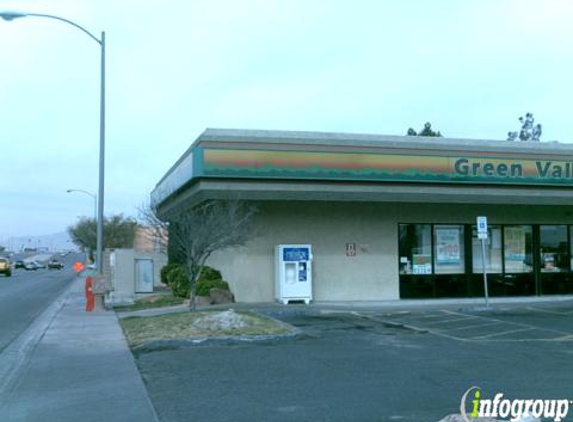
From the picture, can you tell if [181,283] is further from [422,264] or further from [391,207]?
[422,264]

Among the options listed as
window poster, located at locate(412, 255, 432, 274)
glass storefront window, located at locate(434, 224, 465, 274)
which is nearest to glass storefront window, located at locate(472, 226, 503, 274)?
glass storefront window, located at locate(434, 224, 465, 274)

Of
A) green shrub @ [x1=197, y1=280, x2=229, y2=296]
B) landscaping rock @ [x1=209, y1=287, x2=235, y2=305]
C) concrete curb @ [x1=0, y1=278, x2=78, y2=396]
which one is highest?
green shrub @ [x1=197, y1=280, x2=229, y2=296]

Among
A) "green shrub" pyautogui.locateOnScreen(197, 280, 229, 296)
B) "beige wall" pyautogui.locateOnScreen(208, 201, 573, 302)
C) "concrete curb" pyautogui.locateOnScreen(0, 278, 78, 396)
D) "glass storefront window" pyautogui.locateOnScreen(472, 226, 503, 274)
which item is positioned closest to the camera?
"concrete curb" pyautogui.locateOnScreen(0, 278, 78, 396)

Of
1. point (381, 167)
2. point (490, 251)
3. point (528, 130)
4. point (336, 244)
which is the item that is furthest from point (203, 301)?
point (528, 130)

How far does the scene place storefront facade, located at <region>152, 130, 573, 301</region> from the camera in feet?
72.8

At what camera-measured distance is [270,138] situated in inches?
873

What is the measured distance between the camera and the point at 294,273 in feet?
77.3

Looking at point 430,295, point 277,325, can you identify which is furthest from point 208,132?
point 430,295

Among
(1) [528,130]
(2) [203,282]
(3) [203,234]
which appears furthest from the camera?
(1) [528,130]

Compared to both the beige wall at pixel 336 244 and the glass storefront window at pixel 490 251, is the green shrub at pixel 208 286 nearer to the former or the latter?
the beige wall at pixel 336 244

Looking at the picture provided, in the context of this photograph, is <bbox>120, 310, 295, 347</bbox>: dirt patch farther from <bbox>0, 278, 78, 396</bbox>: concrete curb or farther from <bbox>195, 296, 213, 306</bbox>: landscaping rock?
<bbox>195, 296, 213, 306</bbox>: landscaping rock

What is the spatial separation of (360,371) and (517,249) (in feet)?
57.8

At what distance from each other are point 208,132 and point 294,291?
601cm

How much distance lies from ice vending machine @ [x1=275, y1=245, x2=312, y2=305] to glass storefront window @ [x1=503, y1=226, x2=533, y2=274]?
26.9ft
